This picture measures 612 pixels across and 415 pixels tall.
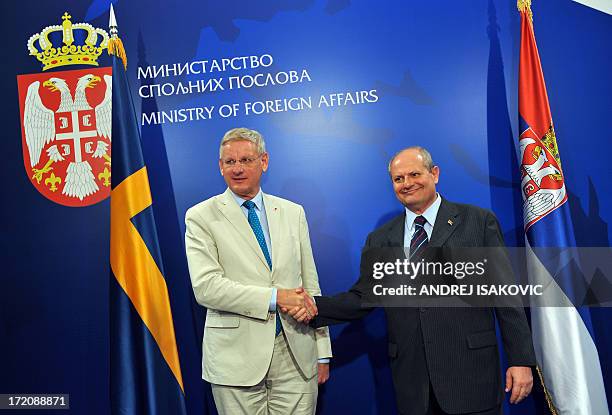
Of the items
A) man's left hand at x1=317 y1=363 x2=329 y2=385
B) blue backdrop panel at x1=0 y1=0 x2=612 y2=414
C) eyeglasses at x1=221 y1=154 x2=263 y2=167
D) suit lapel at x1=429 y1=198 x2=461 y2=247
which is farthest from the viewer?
blue backdrop panel at x1=0 y1=0 x2=612 y2=414

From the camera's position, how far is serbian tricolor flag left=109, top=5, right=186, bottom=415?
2.97 m

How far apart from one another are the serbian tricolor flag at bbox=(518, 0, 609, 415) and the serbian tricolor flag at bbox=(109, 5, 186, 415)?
74.6 inches

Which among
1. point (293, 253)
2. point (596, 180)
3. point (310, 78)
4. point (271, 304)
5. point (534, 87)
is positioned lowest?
point (271, 304)

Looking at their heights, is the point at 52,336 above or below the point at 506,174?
below

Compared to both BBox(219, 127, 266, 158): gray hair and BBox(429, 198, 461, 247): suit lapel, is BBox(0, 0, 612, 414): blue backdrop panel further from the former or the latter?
BBox(429, 198, 461, 247): suit lapel

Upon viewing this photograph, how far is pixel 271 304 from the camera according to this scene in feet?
8.47

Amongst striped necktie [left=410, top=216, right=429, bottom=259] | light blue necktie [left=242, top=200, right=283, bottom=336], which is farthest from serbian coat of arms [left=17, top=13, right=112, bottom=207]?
striped necktie [left=410, top=216, right=429, bottom=259]

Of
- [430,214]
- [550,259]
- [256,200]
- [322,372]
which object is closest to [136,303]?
[256,200]

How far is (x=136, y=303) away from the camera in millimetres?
3014

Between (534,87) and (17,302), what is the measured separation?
3.26m

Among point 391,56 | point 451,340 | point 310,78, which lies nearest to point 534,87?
point 391,56

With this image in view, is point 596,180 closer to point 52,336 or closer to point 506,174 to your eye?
point 506,174

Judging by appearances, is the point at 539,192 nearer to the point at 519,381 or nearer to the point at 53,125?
the point at 519,381

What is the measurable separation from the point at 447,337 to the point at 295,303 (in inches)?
26.7
